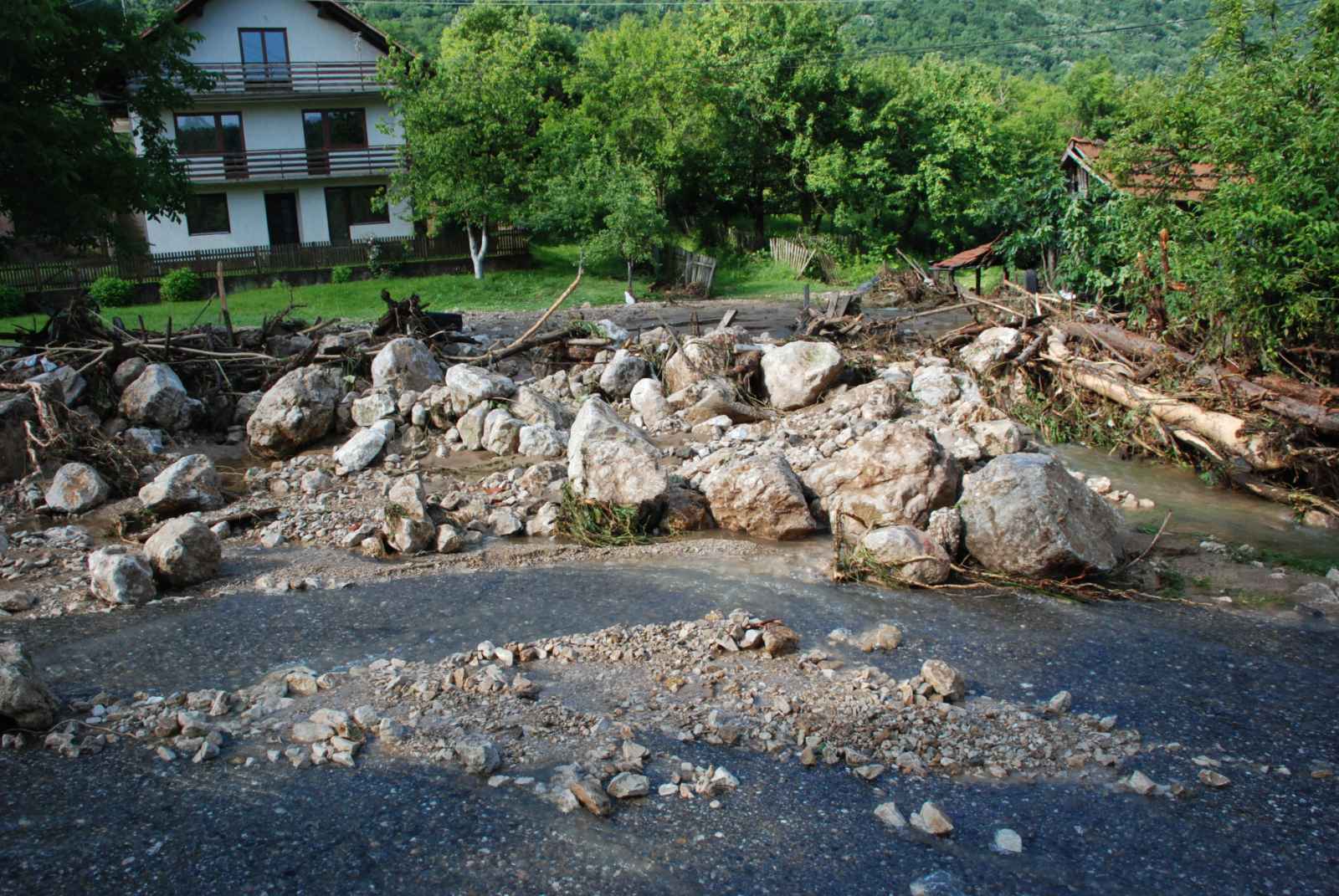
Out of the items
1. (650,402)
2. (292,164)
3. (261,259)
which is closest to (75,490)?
(650,402)

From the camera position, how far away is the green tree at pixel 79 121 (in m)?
15.0

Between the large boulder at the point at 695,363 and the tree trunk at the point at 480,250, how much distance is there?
53.6 ft

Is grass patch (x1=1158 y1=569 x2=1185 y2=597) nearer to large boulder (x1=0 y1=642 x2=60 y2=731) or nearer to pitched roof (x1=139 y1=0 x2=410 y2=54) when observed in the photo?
large boulder (x1=0 y1=642 x2=60 y2=731)

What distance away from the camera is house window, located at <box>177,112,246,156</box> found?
101ft

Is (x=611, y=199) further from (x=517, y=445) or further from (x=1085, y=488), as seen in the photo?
(x=1085, y=488)

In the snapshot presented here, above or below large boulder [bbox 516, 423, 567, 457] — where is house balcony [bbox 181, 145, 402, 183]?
above

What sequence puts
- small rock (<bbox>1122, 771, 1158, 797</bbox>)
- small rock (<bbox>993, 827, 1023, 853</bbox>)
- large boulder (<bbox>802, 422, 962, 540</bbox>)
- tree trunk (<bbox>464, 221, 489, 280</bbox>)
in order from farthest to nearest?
tree trunk (<bbox>464, 221, 489, 280</bbox>) → large boulder (<bbox>802, 422, 962, 540</bbox>) → small rock (<bbox>1122, 771, 1158, 797</bbox>) → small rock (<bbox>993, 827, 1023, 853</bbox>)

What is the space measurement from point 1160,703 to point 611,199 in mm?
22354

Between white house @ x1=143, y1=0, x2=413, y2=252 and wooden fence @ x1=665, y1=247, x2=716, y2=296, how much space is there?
26.6ft

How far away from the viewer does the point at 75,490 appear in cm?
1031

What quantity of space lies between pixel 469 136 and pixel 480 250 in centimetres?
396

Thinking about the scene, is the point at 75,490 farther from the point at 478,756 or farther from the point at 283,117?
the point at 283,117

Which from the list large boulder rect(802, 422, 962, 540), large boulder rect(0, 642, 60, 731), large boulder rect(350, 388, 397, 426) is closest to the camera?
large boulder rect(0, 642, 60, 731)

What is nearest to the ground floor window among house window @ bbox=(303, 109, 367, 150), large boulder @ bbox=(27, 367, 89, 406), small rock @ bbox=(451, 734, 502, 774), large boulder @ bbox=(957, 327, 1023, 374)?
house window @ bbox=(303, 109, 367, 150)
